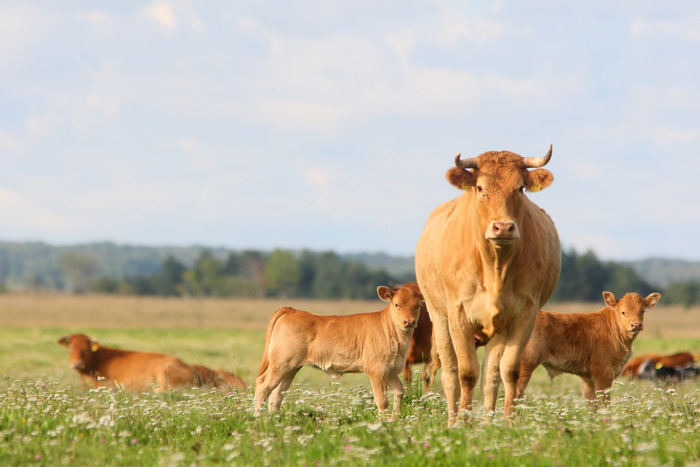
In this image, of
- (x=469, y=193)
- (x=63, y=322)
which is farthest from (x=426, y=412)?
(x=63, y=322)

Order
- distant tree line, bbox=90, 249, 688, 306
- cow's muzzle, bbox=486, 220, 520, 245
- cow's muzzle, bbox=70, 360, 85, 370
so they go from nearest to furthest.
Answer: cow's muzzle, bbox=486, 220, 520, 245, cow's muzzle, bbox=70, 360, 85, 370, distant tree line, bbox=90, 249, 688, 306

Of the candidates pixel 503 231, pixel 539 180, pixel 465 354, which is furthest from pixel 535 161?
pixel 465 354

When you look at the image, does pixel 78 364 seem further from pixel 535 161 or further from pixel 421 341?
pixel 535 161

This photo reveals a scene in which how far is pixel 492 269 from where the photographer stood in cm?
744

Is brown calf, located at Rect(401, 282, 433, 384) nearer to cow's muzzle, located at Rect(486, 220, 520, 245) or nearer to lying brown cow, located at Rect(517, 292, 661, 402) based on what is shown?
lying brown cow, located at Rect(517, 292, 661, 402)

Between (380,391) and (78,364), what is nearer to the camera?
(380,391)

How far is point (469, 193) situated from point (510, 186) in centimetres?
81

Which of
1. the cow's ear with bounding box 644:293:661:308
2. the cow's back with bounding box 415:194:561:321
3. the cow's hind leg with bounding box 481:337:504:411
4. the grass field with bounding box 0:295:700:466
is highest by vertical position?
the cow's back with bounding box 415:194:561:321

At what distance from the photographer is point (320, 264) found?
11750 cm

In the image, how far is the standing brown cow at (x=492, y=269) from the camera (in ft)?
23.8

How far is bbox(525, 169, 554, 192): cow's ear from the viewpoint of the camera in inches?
292

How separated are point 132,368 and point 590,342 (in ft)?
29.2

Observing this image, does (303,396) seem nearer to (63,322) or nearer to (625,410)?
(625,410)

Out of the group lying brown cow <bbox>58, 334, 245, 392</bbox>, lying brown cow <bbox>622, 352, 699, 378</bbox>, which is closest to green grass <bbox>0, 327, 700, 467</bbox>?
lying brown cow <bbox>58, 334, 245, 392</bbox>
